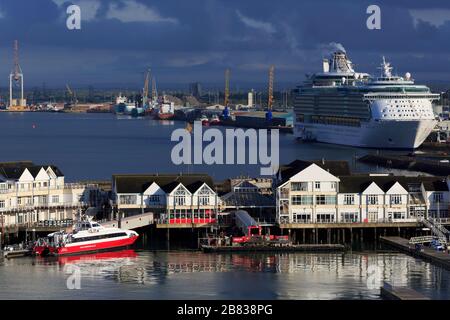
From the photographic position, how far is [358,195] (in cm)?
4038

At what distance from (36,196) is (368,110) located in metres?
49.0

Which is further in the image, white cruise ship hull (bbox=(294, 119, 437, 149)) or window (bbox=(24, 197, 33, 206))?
white cruise ship hull (bbox=(294, 119, 437, 149))

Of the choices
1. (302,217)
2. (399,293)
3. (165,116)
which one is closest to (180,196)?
(302,217)

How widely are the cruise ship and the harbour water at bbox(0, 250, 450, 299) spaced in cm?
4957

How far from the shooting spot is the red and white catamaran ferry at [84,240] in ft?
118

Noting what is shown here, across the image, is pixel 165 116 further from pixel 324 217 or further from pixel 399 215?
pixel 324 217

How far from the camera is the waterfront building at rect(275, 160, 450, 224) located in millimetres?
40000

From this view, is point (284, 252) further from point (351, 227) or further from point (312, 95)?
point (312, 95)

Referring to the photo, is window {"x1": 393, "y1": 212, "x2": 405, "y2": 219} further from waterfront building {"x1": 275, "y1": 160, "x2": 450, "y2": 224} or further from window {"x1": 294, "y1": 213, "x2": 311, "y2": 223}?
window {"x1": 294, "y1": 213, "x2": 311, "y2": 223}

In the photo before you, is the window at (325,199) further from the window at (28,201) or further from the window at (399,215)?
the window at (28,201)

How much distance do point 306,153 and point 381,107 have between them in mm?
6498

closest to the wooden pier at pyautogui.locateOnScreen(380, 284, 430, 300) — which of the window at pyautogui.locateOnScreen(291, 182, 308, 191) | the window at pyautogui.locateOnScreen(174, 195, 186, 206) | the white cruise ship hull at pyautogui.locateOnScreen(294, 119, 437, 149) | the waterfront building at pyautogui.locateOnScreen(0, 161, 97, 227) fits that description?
the window at pyautogui.locateOnScreen(291, 182, 308, 191)

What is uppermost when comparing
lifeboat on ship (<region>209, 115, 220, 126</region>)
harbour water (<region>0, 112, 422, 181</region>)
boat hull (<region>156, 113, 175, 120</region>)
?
boat hull (<region>156, 113, 175, 120</region>)
